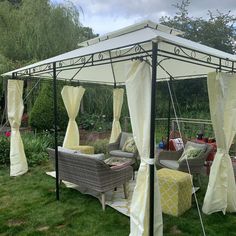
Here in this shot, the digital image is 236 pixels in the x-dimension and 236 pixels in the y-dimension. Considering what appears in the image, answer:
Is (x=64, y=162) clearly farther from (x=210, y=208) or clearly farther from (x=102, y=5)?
(x=102, y=5)

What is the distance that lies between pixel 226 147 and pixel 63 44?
24.3 feet

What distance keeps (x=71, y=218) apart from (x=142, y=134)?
67.5 inches

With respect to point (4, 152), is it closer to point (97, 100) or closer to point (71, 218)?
point (71, 218)

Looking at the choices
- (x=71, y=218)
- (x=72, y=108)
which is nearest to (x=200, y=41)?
(x=72, y=108)

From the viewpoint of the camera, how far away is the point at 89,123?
9.62 meters

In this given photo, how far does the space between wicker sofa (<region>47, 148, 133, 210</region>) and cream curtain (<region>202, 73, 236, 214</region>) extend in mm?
1317

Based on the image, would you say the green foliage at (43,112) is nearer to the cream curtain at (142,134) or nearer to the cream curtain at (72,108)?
the cream curtain at (72,108)

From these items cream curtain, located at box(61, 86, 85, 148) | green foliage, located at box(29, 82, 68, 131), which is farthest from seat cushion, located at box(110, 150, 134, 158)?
green foliage, located at box(29, 82, 68, 131)

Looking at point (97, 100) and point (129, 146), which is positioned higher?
point (97, 100)

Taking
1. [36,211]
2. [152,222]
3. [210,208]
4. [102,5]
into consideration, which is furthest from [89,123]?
[152,222]

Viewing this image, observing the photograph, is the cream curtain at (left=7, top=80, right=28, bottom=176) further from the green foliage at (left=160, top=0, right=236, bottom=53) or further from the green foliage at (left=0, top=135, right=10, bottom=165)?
the green foliage at (left=160, top=0, right=236, bottom=53)

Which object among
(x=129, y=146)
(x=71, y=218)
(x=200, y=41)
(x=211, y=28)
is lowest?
(x=71, y=218)

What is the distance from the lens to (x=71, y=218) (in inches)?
140

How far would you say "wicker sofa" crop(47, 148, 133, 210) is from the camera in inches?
146
